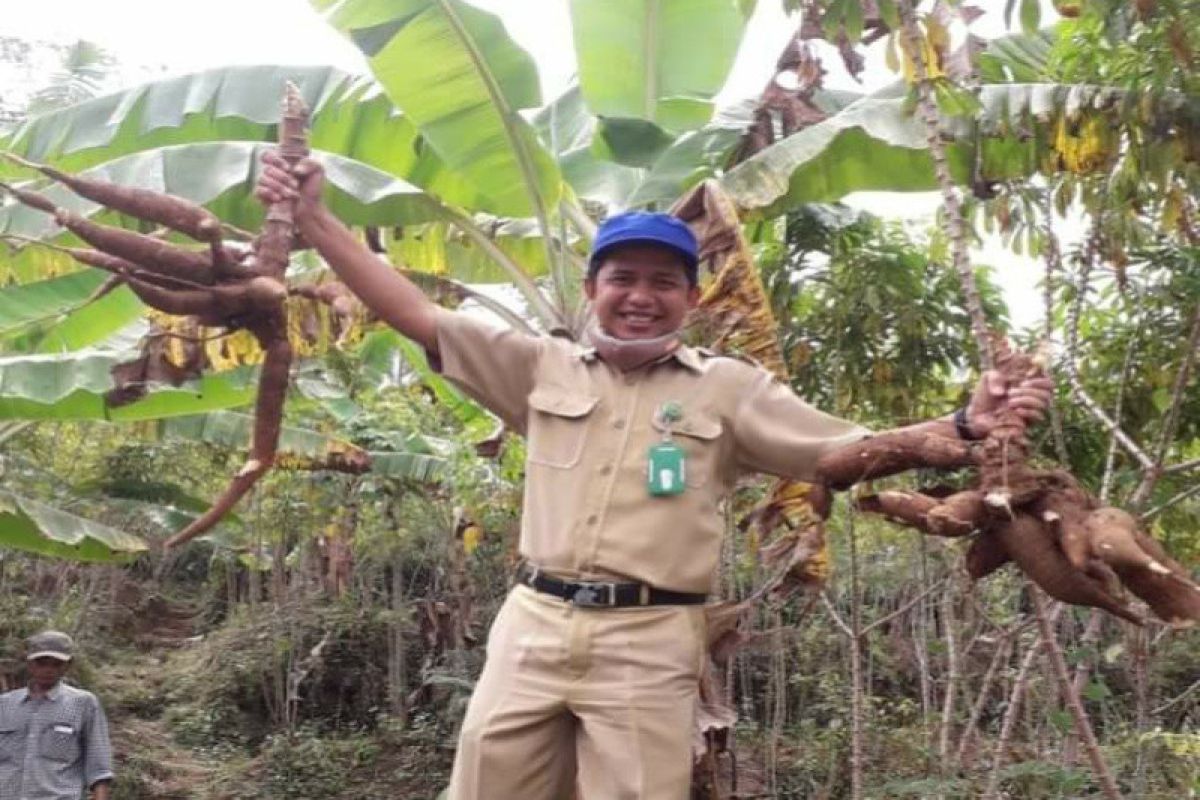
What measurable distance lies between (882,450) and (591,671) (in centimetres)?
69

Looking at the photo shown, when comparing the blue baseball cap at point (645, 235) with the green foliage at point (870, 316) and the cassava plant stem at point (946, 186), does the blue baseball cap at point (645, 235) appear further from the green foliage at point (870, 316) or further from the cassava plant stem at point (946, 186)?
the green foliage at point (870, 316)

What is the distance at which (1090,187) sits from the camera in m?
4.55

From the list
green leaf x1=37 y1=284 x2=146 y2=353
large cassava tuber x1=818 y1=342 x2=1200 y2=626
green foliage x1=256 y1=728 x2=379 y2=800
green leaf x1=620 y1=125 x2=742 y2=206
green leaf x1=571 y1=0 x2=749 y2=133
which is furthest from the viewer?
green foliage x1=256 y1=728 x2=379 y2=800

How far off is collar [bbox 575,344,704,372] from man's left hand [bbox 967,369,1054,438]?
58 cm

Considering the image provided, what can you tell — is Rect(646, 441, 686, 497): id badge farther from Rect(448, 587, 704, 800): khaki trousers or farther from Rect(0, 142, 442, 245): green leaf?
Rect(0, 142, 442, 245): green leaf

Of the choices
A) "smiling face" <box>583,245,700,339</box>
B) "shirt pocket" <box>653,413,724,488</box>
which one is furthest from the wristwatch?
"smiling face" <box>583,245,700,339</box>

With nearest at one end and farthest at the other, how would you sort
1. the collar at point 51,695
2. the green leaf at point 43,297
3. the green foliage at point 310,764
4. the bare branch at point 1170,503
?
the bare branch at point 1170,503 < the collar at point 51,695 < the green leaf at point 43,297 < the green foliage at point 310,764

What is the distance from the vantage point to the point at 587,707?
2436 mm

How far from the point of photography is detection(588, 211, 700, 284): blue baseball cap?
248cm

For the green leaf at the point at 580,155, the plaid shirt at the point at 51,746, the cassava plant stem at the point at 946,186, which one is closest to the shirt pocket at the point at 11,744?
the plaid shirt at the point at 51,746

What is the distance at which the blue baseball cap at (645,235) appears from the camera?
248 cm

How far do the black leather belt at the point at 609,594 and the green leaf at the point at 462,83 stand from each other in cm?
277

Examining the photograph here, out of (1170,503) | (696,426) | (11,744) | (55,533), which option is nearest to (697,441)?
(696,426)

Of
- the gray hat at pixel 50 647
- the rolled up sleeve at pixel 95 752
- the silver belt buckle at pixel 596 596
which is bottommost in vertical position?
the rolled up sleeve at pixel 95 752
